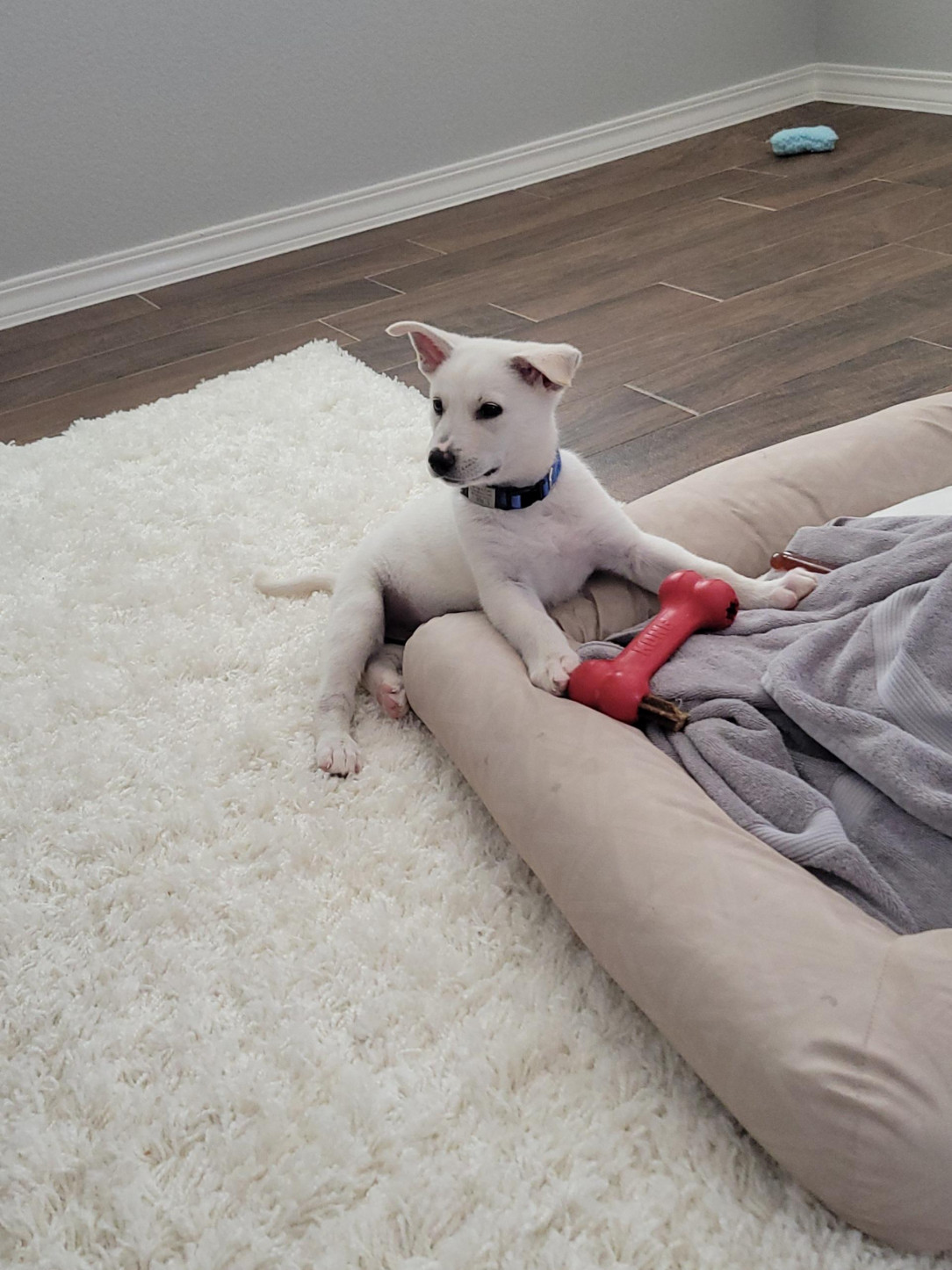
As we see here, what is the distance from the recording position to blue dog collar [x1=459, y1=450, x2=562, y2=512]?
1.52 metres

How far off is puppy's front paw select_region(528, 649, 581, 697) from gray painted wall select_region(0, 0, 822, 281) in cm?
284

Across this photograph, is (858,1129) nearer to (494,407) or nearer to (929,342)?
(494,407)

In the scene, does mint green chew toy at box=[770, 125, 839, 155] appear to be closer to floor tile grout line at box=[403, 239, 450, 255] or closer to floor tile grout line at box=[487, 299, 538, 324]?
floor tile grout line at box=[403, 239, 450, 255]

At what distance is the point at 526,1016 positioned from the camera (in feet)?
3.64

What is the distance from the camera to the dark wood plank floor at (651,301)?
7.54 ft

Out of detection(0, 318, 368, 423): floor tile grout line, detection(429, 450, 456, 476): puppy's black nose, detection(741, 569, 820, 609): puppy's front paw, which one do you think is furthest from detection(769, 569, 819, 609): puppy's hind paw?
detection(0, 318, 368, 423): floor tile grout line

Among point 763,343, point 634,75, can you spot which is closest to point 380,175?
point 634,75

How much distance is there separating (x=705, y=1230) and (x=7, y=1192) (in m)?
0.63

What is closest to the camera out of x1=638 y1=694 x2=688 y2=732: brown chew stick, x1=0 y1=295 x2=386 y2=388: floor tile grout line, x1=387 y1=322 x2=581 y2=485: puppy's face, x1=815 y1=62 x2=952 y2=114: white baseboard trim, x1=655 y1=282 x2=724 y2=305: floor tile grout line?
x1=638 y1=694 x2=688 y2=732: brown chew stick

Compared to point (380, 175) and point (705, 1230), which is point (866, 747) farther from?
point (380, 175)

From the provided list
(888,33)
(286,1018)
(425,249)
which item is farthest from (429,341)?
(888,33)

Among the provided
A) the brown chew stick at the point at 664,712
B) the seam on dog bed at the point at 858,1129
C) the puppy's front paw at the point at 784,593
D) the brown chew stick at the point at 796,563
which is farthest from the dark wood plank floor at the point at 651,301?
the seam on dog bed at the point at 858,1129

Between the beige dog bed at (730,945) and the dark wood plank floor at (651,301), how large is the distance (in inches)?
33.4

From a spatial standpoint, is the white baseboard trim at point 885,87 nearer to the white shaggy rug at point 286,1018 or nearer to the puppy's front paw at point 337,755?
the white shaggy rug at point 286,1018
